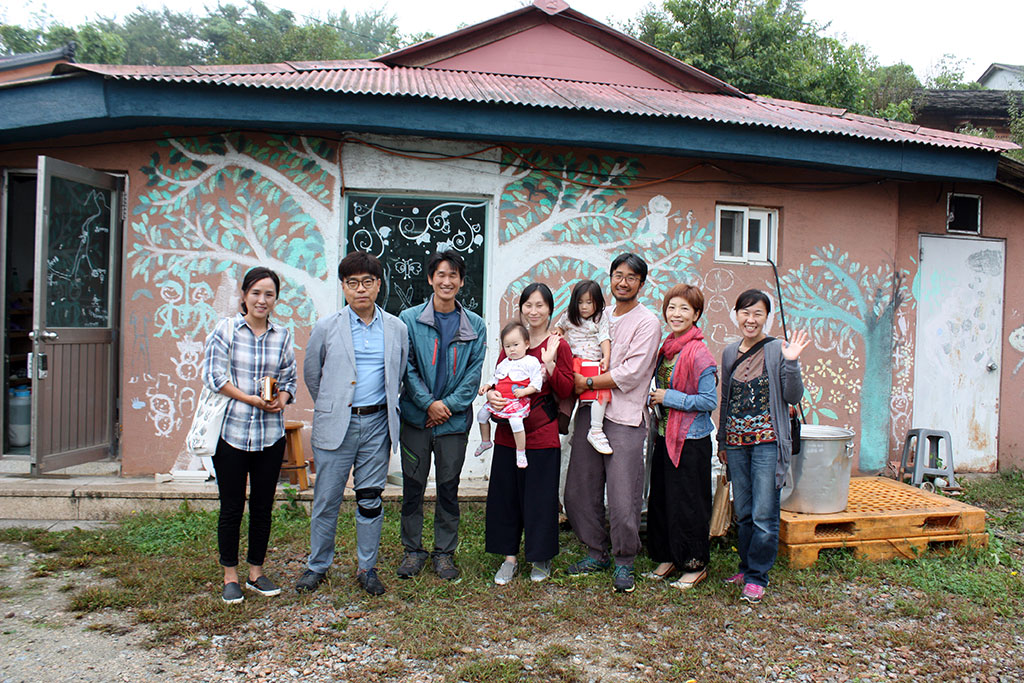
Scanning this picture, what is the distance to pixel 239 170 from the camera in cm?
565

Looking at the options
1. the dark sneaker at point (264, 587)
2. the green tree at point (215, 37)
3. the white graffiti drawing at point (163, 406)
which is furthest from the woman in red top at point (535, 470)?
the green tree at point (215, 37)

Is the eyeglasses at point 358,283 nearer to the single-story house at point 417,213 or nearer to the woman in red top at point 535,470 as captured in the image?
the woman in red top at point 535,470

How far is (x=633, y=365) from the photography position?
13.2 feet

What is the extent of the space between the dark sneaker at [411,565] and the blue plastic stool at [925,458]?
15.2 ft

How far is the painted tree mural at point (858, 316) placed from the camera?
21.0 feet

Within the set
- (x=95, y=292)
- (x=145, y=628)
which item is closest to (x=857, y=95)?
(x=95, y=292)

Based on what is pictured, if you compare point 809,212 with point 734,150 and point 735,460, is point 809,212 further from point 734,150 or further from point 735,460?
point 735,460

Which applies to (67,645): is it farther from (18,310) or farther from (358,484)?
(18,310)

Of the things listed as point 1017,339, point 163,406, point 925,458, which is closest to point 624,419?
point 163,406

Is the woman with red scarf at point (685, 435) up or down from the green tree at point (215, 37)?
down

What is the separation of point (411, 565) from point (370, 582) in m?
0.29

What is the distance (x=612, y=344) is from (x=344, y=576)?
2105 mm

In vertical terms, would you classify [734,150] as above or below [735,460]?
above

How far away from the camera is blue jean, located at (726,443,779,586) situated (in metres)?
3.95
